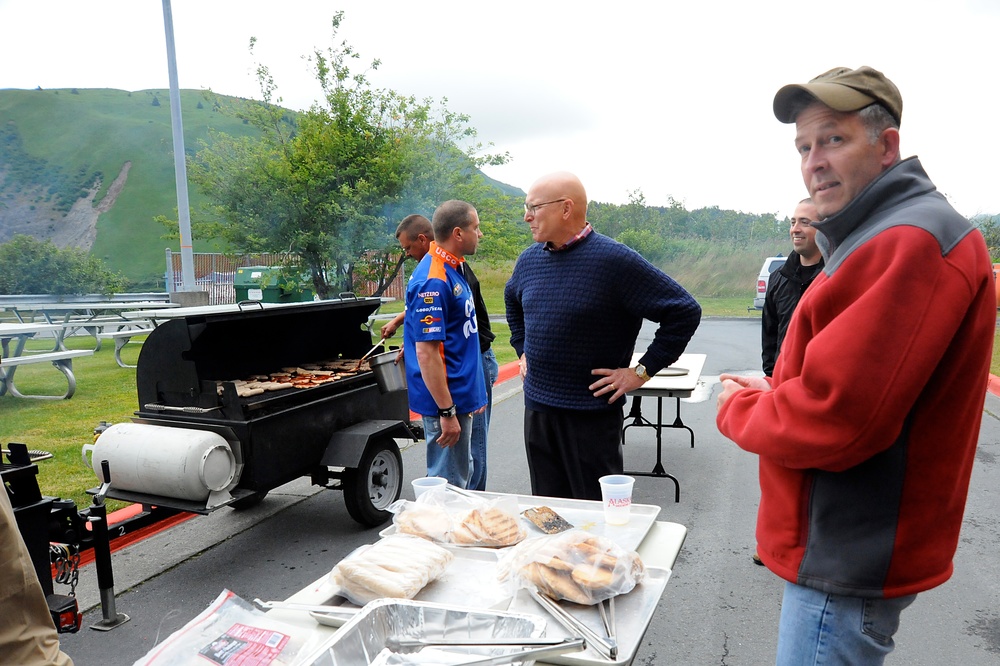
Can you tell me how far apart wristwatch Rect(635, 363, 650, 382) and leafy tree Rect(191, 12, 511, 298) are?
35.8 ft

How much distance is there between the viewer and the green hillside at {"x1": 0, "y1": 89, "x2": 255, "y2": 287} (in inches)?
3255

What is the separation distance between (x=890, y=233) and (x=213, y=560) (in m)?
4.55

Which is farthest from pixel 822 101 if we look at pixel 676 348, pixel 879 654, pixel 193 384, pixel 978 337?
pixel 193 384

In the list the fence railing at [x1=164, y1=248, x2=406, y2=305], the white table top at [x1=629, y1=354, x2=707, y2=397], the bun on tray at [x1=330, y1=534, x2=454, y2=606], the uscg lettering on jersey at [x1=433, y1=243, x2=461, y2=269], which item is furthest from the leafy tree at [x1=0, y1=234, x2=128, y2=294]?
the bun on tray at [x1=330, y1=534, x2=454, y2=606]

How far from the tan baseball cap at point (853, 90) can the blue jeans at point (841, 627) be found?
113cm

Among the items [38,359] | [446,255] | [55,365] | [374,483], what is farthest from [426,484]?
[55,365]

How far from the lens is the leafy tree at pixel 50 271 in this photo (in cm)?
2102

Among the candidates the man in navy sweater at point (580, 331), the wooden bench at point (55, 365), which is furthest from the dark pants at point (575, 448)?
the wooden bench at point (55, 365)

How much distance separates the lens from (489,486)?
20.0 feet

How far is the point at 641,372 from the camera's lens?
11.3ft

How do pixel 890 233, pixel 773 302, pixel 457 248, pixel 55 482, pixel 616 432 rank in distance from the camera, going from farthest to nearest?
pixel 55 482
pixel 773 302
pixel 457 248
pixel 616 432
pixel 890 233

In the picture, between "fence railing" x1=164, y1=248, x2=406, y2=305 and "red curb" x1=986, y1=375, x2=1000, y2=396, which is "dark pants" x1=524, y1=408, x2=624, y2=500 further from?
"red curb" x1=986, y1=375, x2=1000, y2=396

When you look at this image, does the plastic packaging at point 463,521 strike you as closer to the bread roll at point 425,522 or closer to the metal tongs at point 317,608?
the bread roll at point 425,522

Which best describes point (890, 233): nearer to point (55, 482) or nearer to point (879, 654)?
point (879, 654)
